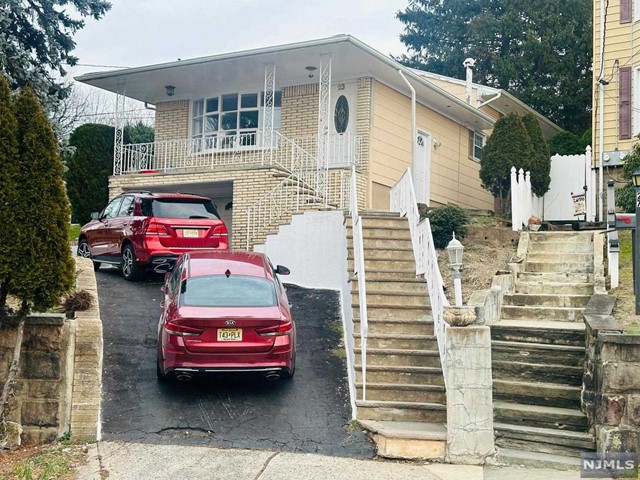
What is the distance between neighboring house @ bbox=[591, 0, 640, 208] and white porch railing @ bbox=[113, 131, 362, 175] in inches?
237

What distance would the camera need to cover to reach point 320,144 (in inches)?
651

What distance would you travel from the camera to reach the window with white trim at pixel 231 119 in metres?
18.8

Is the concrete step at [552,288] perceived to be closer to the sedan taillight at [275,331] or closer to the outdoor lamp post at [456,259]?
the outdoor lamp post at [456,259]

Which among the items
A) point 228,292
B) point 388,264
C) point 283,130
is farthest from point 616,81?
point 228,292

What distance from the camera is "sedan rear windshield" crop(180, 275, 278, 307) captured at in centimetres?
901

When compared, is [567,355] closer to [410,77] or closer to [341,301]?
[341,301]

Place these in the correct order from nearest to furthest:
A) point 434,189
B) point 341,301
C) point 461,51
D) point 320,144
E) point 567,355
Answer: point 567,355 < point 341,301 < point 320,144 < point 434,189 < point 461,51

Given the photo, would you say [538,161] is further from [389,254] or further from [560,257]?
[389,254]

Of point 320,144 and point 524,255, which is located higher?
point 320,144

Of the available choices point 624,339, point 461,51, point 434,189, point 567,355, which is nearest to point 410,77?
point 434,189

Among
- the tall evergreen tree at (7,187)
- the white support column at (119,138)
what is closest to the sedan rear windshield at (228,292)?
the tall evergreen tree at (7,187)

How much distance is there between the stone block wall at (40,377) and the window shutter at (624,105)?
1428 cm

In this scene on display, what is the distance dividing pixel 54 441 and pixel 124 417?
30.1 inches

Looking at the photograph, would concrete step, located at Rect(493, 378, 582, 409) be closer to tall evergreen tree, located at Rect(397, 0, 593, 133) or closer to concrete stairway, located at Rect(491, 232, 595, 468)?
concrete stairway, located at Rect(491, 232, 595, 468)
